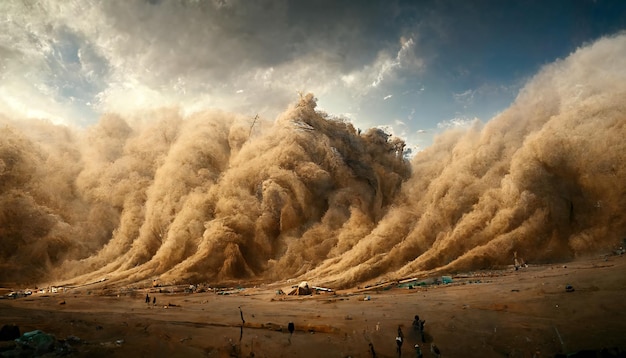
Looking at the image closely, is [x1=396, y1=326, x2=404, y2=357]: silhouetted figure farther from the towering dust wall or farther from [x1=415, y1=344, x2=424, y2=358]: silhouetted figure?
the towering dust wall

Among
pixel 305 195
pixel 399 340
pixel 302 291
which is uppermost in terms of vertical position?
pixel 305 195

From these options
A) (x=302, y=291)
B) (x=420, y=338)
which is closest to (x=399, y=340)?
(x=420, y=338)

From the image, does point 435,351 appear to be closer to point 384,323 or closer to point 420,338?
point 420,338

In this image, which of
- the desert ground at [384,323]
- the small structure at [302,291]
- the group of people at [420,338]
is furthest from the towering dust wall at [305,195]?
the group of people at [420,338]

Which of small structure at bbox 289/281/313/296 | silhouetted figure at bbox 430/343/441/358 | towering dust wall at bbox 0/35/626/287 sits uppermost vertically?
towering dust wall at bbox 0/35/626/287

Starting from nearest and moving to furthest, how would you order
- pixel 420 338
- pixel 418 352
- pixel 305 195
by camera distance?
1. pixel 418 352
2. pixel 420 338
3. pixel 305 195

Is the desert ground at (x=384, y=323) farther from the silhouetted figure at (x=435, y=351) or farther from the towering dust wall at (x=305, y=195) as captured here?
the towering dust wall at (x=305, y=195)

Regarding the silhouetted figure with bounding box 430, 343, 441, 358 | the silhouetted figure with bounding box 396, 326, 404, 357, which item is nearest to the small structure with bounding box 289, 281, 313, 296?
the silhouetted figure with bounding box 396, 326, 404, 357
